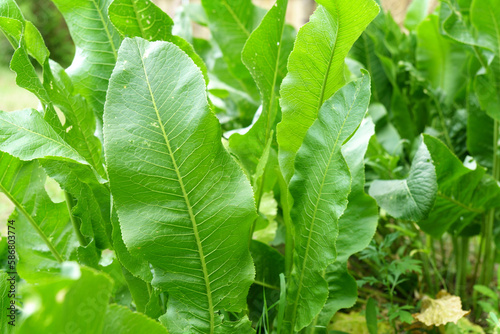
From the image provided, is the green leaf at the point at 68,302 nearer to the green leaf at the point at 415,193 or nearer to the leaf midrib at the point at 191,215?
the leaf midrib at the point at 191,215

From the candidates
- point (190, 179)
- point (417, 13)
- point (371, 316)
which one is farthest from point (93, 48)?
point (417, 13)

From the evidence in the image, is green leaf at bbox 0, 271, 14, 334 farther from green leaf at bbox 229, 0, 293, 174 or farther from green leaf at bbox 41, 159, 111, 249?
green leaf at bbox 229, 0, 293, 174

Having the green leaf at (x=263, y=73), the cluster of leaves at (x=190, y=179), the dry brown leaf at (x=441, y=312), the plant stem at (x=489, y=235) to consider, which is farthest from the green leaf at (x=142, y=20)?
the plant stem at (x=489, y=235)

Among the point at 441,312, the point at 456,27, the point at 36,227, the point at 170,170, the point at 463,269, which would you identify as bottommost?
the point at 463,269

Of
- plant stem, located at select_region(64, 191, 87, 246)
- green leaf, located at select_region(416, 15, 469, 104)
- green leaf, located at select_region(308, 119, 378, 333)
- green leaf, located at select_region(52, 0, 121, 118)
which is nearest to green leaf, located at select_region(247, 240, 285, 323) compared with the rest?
green leaf, located at select_region(308, 119, 378, 333)

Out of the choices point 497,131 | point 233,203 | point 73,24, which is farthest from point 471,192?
point 73,24

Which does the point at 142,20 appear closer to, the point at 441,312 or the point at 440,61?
the point at 441,312
